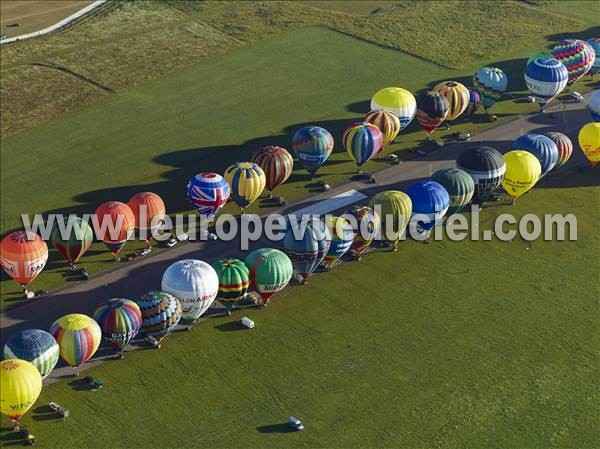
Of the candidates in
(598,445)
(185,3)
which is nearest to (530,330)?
(598,445)

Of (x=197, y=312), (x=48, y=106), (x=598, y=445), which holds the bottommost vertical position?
(x=598, y=445)

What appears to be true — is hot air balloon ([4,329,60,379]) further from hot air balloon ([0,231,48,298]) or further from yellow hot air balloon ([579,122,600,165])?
yellow hot air balloon ([579,122,600,165])

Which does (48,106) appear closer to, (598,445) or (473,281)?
(473,281)

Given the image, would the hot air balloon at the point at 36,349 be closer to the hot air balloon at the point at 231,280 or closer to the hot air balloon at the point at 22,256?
the hot air balloon at the point at 22,256

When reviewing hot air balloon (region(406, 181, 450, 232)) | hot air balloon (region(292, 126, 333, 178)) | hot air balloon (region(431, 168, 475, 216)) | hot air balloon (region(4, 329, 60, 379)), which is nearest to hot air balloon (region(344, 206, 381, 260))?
hot air balloon (region(406, 181, 450, 232))

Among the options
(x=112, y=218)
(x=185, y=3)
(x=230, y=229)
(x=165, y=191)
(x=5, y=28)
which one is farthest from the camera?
(x=185, y=3)

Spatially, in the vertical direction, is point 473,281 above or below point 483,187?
below
